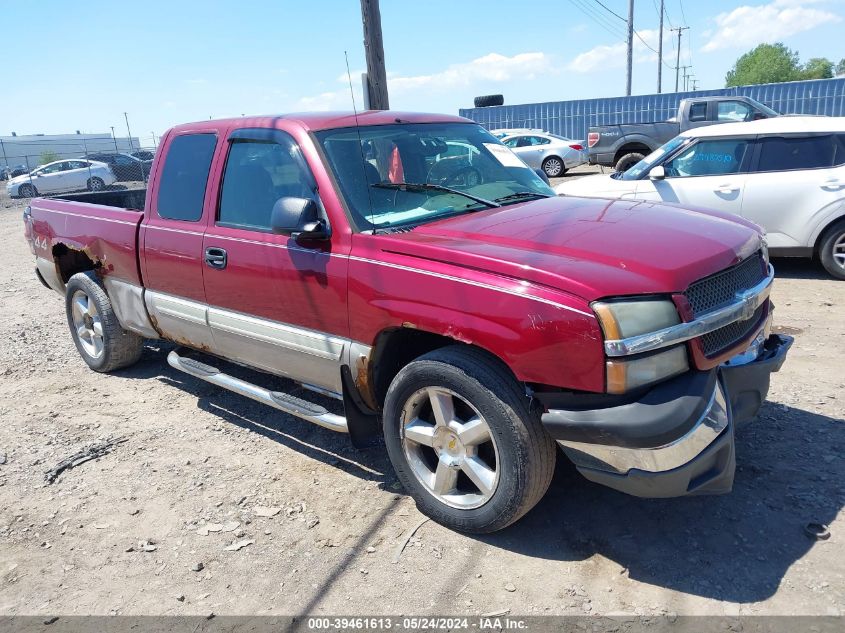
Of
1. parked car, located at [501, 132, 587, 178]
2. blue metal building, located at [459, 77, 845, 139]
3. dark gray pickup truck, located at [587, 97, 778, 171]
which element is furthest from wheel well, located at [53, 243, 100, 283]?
blue metal building, located at [459, 77, 845, 139]

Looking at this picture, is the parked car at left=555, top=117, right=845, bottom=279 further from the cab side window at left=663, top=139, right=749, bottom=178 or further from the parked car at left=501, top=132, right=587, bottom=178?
the parked car at left=501, top=132, right=587, bottom=178

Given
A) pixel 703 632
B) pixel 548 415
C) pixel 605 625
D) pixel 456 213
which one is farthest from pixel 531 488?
pixel 456 213

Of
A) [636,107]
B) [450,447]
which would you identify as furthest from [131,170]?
[450,447]

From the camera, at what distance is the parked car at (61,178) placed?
84.1 ft

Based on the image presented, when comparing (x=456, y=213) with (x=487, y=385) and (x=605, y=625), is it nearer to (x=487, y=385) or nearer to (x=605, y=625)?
(x=487, y=385)

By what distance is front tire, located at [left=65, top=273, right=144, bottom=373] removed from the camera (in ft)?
18.2

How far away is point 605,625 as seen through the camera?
264 cm

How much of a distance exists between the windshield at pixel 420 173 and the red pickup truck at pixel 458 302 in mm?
14

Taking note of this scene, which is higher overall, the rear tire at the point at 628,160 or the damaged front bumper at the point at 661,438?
the damaged front bumper at the point at 661,438

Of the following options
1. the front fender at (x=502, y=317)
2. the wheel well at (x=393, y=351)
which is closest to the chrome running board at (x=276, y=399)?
the wheel well at (x=393, y=351)

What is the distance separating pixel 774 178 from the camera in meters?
7.41

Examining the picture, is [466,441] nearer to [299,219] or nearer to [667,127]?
[299,219]

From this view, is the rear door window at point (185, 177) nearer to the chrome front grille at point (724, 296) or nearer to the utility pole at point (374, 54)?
the chrome front grille at point (724, 296)

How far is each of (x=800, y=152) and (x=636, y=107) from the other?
2086 cm
